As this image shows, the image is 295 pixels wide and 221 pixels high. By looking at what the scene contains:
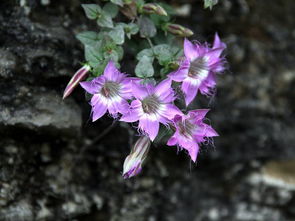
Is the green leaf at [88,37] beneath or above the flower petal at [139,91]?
beneath

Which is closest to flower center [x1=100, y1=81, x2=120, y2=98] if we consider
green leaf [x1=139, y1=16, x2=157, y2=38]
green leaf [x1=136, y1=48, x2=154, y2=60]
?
green leaf [x1=136, y1=48, x2=154, y2=60]

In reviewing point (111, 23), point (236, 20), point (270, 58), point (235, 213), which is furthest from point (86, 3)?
point (235, 213)

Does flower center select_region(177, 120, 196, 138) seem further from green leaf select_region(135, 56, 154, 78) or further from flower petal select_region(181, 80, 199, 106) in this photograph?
green leaf select_region(135, 56, 154, 78)

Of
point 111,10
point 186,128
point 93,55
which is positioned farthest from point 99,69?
point 186,128

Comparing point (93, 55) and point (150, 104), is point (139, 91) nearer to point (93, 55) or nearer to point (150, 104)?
point (150, 104)

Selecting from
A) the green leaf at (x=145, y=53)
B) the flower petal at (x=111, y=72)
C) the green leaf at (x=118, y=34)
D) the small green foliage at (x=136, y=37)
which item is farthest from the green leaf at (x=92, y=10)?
the flower petal at (x=111, y=72)

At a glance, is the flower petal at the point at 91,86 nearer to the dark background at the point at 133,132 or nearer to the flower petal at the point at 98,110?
the flower petal at the point at 98,110
